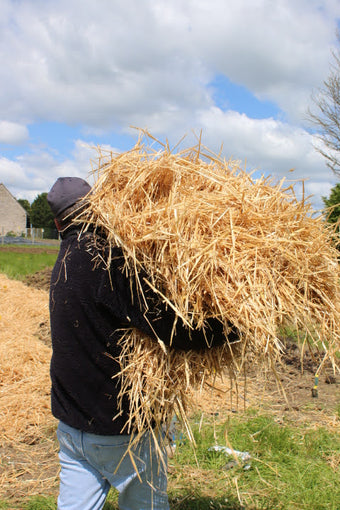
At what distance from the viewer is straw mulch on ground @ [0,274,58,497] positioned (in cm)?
349

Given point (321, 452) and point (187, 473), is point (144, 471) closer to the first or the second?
point (187, 473)

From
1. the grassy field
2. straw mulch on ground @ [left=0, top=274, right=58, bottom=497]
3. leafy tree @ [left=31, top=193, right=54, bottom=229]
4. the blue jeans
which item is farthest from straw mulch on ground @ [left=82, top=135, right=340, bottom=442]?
leafy tree @ [left=31, top=193, right=54, bottom=229]

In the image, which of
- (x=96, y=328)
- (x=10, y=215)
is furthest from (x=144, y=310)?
(x=10, y=215)

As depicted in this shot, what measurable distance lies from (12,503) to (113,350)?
2030 millimetres

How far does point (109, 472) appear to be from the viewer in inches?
74.5

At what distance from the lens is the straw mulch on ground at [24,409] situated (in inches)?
138

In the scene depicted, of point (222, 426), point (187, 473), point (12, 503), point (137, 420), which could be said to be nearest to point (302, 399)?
point (222, 426)

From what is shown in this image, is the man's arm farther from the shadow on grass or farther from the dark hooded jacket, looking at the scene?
the shadow on grass

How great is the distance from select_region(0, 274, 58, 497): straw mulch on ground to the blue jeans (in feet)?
5.29

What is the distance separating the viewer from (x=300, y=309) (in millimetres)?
1868

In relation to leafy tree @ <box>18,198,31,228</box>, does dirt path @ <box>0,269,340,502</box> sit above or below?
below

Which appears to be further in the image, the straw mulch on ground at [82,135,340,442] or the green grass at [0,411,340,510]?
the green grass at [0,411,340,510]

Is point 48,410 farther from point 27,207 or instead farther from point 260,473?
point 27,207

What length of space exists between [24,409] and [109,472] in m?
3.12
